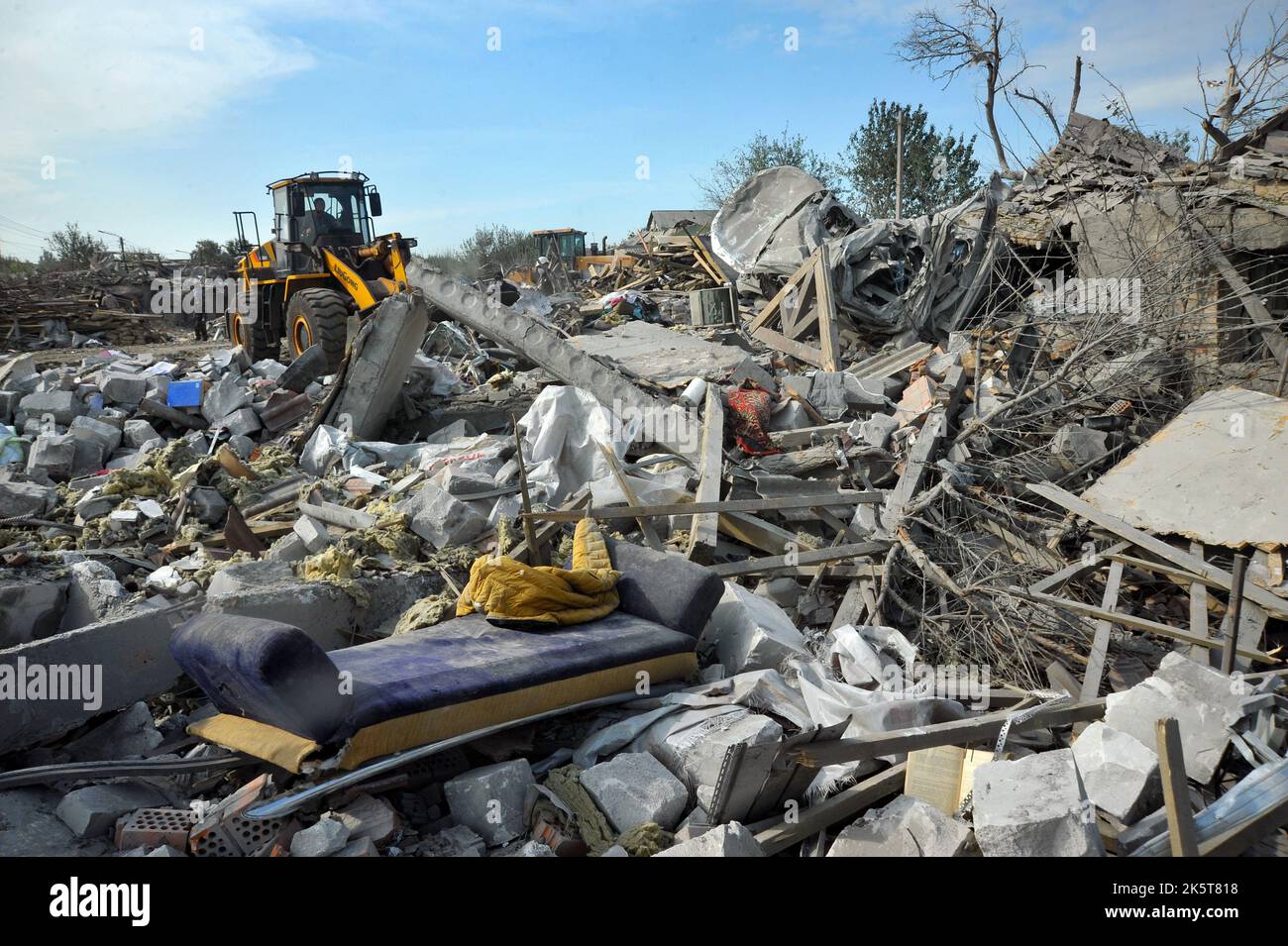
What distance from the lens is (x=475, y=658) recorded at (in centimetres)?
362

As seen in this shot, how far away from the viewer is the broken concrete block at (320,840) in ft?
8.97

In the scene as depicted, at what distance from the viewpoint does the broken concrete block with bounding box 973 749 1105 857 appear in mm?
2488

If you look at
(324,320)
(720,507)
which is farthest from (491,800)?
(324,320)

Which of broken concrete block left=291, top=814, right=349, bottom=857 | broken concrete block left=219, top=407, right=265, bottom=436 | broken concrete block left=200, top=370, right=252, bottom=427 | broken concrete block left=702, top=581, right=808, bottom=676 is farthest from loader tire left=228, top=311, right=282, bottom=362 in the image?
broken concrete block left=291, top=814, right=349, bottom=857

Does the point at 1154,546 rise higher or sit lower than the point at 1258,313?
lower

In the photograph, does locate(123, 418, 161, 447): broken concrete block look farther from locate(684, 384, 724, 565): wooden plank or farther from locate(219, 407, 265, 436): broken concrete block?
locate(684, 384, 724, 565): wooden plank

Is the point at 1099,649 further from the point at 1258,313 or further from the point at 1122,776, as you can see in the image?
the point at 1258,313

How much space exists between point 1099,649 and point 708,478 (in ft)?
8.13

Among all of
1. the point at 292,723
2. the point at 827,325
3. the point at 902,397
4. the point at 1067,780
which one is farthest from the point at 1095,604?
the point at 827,325

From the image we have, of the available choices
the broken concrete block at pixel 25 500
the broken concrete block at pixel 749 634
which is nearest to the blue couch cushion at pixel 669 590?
the broken concrete block at pixel 749 634

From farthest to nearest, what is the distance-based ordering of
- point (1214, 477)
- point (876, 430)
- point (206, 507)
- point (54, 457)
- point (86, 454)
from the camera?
point (86, 454) → point (54, 457) → point (876, 430) → point (206, 507) → point (1214, 477)

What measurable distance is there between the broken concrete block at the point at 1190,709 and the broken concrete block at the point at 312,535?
169 inches

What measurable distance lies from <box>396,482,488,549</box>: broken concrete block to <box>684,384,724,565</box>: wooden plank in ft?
4.43

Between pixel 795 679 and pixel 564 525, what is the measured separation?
6.54 feet
